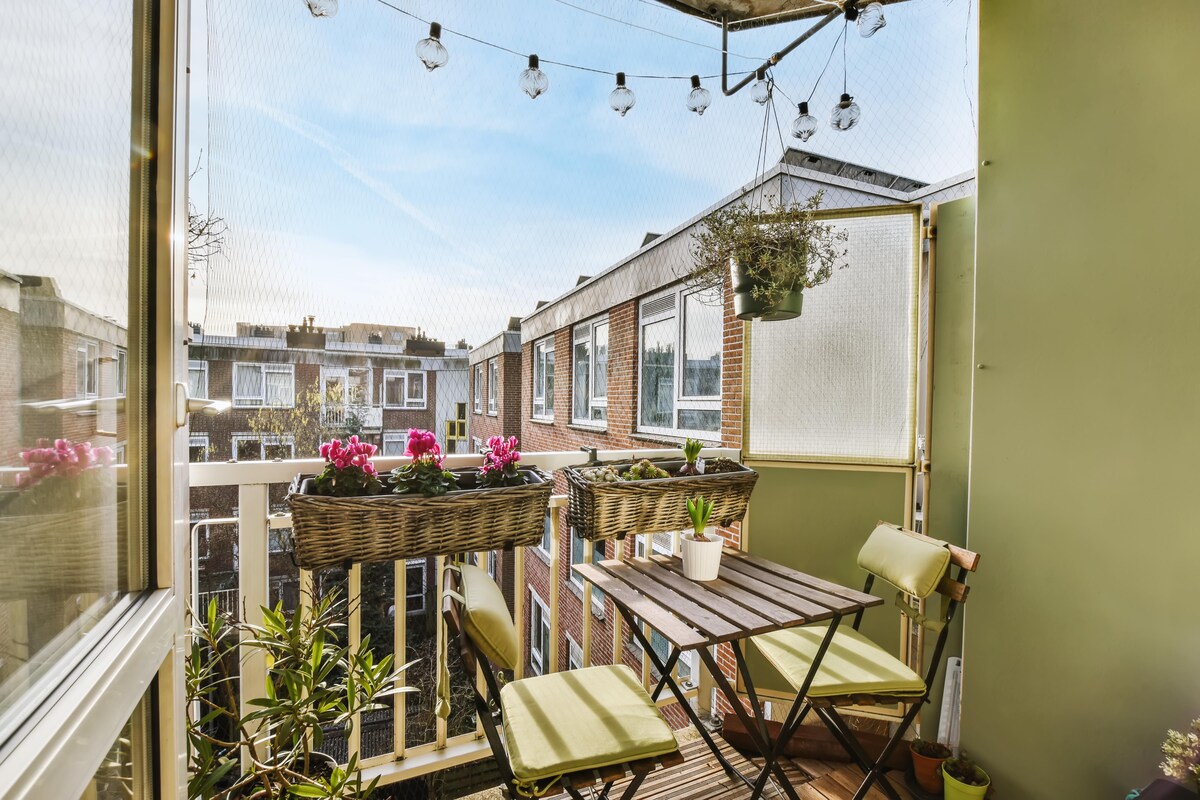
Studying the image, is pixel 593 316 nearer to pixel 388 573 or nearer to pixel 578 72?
pixel 578 72

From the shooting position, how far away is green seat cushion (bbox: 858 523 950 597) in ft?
5.68

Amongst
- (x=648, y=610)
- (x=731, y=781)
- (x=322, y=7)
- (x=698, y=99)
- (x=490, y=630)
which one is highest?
(x=698, y=99)

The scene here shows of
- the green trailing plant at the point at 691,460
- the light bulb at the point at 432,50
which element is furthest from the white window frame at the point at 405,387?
the light bulb at the point at 432,50

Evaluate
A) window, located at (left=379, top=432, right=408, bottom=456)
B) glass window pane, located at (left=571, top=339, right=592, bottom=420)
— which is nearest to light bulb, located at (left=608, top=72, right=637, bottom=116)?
window, located at (left=379, top=432, right=408, bottom=456)

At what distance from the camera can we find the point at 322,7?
1668 mm

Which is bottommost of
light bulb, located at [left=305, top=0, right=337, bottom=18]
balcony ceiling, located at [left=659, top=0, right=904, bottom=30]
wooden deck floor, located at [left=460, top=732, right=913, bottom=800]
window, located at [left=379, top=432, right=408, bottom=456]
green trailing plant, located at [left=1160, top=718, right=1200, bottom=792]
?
wooden deck floor, located at [left=460, top=732, right=913, bottom=800]

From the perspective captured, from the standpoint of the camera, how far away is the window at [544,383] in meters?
5.87

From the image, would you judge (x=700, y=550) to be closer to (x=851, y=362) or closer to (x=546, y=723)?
(x=546, y=723)

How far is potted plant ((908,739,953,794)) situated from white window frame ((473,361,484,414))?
2.21m

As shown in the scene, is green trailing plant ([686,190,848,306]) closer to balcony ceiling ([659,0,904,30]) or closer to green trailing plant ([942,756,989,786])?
balcony ceiling ([659,0,904,30])

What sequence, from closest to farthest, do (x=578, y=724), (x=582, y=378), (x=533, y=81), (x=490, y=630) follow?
(x=490, y=630) → (x=578, y=724) → (x=533, y=81) → (x=582, y=378)

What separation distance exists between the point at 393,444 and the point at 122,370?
3.43 feet

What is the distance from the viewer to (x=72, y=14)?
2.23ft

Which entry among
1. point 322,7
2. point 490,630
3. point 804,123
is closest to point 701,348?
point 804,123
